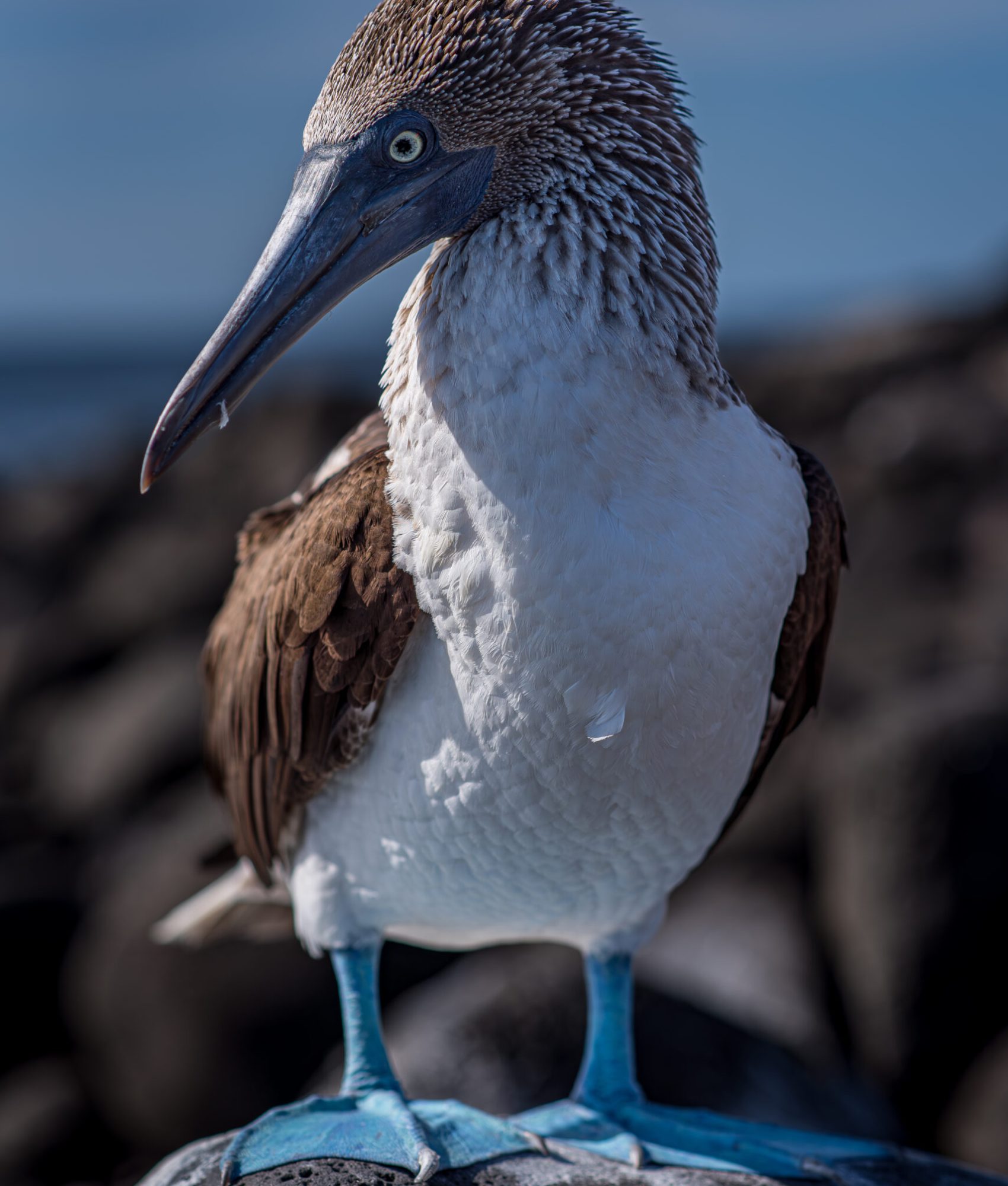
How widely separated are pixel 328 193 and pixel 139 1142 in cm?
624

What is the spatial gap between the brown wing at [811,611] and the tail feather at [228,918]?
5.66 feet

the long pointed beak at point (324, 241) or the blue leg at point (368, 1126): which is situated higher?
the long pointed beak at point (324, 241)

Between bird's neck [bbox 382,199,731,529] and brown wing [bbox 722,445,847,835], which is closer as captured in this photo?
bird's neck [bbox 382,199,731,529]

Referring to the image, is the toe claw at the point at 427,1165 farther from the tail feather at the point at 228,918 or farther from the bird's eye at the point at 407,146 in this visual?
the bird's eye at the point at 407,146

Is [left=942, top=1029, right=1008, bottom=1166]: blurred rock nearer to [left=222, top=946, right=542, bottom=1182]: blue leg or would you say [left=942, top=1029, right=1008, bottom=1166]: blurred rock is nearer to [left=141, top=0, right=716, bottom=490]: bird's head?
[left=222, top=946, right=542, bottom=1182]: blue leg

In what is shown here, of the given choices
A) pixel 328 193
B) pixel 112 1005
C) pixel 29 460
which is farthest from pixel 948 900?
pixel 29 460

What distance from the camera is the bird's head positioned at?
8.34ft

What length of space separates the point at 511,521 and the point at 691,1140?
201 centimetres

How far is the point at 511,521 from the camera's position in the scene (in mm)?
2648

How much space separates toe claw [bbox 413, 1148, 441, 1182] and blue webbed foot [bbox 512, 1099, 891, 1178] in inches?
17.8

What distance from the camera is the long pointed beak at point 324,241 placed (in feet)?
8.48

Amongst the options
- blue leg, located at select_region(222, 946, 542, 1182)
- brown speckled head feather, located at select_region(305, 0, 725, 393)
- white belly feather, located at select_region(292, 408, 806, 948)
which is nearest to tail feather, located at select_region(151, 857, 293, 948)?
blue leg, located at select_region(222, 946, 542, 1182)

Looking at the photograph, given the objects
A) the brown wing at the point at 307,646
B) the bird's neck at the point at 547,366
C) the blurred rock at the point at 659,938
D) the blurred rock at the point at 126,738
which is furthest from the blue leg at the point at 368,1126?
the blurred rock at the point at 126,738

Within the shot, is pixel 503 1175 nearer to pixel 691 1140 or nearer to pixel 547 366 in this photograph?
pixel 691 1140
